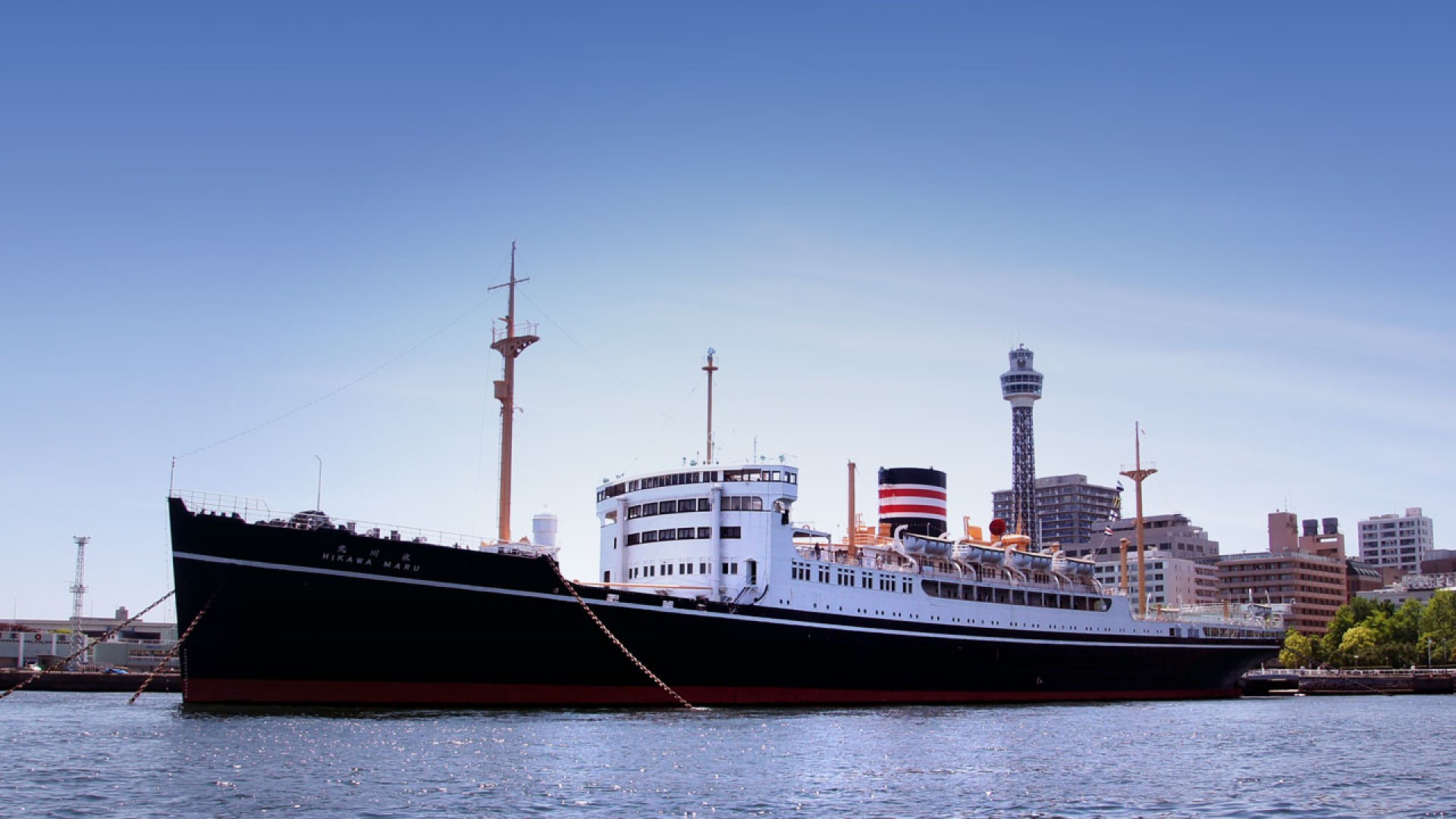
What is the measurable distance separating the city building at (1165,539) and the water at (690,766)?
126m

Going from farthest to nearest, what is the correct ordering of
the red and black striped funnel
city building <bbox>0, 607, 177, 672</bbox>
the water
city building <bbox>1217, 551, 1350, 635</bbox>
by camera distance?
1. city building <bbox>1217, 551, 1350, 635</bbox>
2. city building <bbox>0, 607, 177, 672</bbox>
3. the red and black striped funnel
4. the water

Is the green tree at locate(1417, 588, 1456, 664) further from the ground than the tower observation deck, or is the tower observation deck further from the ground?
the tower observation deck

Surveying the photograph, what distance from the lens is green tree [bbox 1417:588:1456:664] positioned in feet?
349

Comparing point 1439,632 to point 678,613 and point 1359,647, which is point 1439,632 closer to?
point 1359,647

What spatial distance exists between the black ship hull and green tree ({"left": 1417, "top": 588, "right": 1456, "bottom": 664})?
263 feet

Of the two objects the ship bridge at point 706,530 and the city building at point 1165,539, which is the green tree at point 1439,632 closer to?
the city building at point 1165,539

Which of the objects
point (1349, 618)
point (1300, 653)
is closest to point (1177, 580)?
point (1349, 618)

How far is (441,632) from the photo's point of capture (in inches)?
1492

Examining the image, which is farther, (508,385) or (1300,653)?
(1300,653)

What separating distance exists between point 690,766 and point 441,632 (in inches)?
521

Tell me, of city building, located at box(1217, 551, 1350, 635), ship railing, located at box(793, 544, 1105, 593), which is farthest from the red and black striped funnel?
city building, located at box(1217, 551, 1350, 635)

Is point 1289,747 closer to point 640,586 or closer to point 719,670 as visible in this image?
point 719,670

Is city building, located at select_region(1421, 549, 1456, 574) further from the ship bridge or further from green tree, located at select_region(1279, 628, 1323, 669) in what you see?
the ship bridge

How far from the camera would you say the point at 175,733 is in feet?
105
